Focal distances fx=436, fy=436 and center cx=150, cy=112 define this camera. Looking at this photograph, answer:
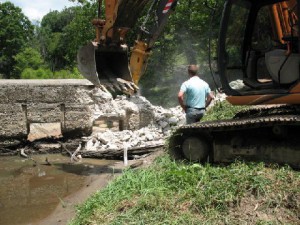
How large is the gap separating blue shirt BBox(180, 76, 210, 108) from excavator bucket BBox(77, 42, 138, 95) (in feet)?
2.82

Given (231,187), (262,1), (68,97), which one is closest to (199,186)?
(231,187)

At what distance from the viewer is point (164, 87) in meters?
16.9

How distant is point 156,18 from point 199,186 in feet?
12.6

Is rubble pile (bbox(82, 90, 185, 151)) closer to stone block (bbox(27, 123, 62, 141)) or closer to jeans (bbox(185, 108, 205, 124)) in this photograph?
stone block (bbox(27, 123, 62, 141))

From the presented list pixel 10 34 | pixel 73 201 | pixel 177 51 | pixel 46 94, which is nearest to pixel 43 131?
pixel 46 94

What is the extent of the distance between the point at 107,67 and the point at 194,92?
→ 1602 millimetres

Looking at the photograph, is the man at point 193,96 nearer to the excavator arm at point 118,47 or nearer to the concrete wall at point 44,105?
the excavator arm at point 118,47

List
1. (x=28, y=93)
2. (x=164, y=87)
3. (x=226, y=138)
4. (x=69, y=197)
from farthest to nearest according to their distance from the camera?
(x=164, y=87) < (x=28, y=93) < (x=69, y=197) < (x=226, y=138)

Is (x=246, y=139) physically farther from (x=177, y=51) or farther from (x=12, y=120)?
(x=177, y=51)

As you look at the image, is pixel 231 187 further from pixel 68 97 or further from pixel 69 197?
pixel 68 97

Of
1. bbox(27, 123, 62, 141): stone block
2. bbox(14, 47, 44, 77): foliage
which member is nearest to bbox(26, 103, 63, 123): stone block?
bbox(27, 123, 62, 141): stone block

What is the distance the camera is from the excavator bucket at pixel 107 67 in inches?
255

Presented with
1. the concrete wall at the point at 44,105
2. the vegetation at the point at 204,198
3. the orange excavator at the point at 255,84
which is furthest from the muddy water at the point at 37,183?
the orange excavator at the point at 255,84

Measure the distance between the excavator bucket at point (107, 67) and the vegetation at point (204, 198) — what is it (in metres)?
2.35
